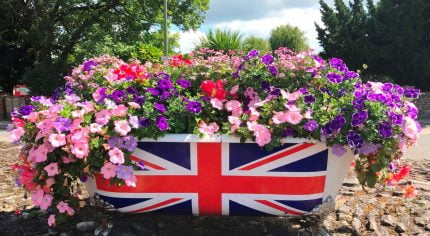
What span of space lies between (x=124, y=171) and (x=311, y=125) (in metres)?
1.12

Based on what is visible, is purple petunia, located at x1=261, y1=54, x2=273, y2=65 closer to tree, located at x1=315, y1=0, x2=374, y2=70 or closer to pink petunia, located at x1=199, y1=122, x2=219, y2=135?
pink petunia, located at x1=199, y1=122, x2=219, y2=135

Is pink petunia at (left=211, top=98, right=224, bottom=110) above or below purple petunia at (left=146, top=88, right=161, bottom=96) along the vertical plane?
below

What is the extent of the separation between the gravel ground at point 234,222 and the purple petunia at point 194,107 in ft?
2.85

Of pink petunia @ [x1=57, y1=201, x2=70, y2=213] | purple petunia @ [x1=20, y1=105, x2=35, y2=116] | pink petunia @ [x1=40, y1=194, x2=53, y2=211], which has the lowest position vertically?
pink petunia @ [x1=57, y1=201, x2=70, y2=213]

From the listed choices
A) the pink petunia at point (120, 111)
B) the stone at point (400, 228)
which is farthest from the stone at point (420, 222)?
the pink petunia at point (120, 111)

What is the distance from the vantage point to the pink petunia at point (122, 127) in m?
2.70

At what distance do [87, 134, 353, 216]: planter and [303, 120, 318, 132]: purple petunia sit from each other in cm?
11

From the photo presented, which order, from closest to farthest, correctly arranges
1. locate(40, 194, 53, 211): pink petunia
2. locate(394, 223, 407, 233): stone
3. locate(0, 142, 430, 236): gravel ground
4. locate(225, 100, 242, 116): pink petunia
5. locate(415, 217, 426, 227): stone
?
locate(40, 194, 53, 211): pink petunia
locate(225, 100, 242, 116): pink petunia
locate(0, 142, 430, 236): gravel ground
locate(394, 223, 407, 233): stone
locate(415, 217, 426, 227): stone

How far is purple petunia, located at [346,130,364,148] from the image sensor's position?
106 inches

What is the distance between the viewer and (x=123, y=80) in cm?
334

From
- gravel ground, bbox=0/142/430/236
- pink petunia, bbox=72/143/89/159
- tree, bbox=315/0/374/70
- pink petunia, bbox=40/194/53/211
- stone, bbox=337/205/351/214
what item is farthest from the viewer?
tree, bbox=315/0/374/70

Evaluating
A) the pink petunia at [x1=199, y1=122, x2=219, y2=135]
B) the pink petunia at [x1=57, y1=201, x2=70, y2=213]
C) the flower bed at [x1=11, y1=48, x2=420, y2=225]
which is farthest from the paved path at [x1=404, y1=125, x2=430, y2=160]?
the pink petunia at [x1=57, y1=201, x2=70, y2=213]

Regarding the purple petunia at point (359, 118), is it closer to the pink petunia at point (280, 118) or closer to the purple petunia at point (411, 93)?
the pink petunia at point (280, 118)

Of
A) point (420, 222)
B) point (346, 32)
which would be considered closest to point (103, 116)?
point (420, 222)
